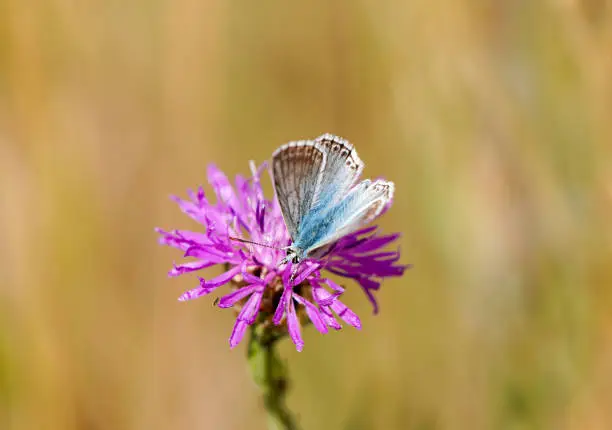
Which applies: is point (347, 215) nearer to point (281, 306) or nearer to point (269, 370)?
point (281, 306)

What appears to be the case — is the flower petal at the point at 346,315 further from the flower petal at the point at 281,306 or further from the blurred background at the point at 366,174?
the blurred background at the point at 366,174

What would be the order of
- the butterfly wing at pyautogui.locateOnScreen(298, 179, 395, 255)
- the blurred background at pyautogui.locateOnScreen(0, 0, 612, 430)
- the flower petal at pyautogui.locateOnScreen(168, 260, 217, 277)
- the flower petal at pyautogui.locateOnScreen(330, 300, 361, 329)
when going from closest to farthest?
the butterfly wing at pyautogui.locateOnScreen(298, 179, 395, 255) < the flower petal at pyautogui.locateOnScreen(330, 300, 361, 329) < the flower petal at pyautogui.locateOnScreen(168, 260, 217, 277) < the blurred background at pyautogui.locateOnScreen(0, 0, 612, 430)

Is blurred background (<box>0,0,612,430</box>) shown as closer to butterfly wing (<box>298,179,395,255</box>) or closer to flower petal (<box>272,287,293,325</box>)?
flower petal (<box>272,287,293,325</box>)

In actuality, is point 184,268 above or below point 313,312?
above

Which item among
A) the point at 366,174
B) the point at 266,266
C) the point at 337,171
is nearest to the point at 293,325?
the point at 266,266

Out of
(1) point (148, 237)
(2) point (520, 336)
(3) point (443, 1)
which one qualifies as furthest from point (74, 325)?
(3) point (443, 1)

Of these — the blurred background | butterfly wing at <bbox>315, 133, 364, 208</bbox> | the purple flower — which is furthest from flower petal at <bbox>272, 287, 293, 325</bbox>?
the blurred background

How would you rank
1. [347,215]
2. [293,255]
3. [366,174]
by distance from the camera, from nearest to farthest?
1. [347,215]
2. [293,255]
3. [366,174]

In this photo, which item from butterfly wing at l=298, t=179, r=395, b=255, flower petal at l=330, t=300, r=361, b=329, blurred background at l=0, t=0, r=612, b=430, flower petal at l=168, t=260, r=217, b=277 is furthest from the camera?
blurred background at l=0, t=0, r=612, b=430
